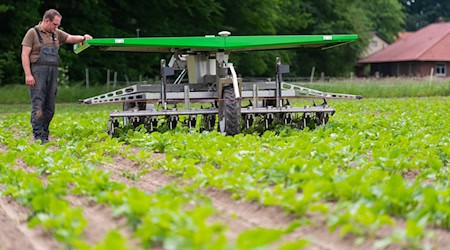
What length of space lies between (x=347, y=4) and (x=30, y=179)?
4871 centimetres

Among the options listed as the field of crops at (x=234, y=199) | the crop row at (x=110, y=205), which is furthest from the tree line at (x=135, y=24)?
the field of crops at (x=234, y=199)

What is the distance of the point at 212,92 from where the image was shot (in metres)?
12.2

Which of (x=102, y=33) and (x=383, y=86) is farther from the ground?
(x=102, y=33)

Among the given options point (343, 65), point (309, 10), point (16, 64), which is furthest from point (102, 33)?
point (343, 65)

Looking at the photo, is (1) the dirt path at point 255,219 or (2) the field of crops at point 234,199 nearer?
(2) the field of crops at point 234,199

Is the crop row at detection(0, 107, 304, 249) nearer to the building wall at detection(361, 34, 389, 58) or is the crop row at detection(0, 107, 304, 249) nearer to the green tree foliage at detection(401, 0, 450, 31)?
the building wall at detection(361, 34, 389, 58)

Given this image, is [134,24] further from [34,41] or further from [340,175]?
[340,175]

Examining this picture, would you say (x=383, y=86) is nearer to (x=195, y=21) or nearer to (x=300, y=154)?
(x=195, y=21)

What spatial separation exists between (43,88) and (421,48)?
5325cm

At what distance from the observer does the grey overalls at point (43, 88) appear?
10.4m

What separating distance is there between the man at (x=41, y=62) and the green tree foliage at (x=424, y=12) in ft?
259

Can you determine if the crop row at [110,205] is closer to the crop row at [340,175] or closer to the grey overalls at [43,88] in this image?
the crop row at [340,175]

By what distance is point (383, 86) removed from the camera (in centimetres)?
3225

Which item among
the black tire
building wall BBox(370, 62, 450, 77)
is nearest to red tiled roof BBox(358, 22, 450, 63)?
building wall BBox(370, 62, 450, 77)
